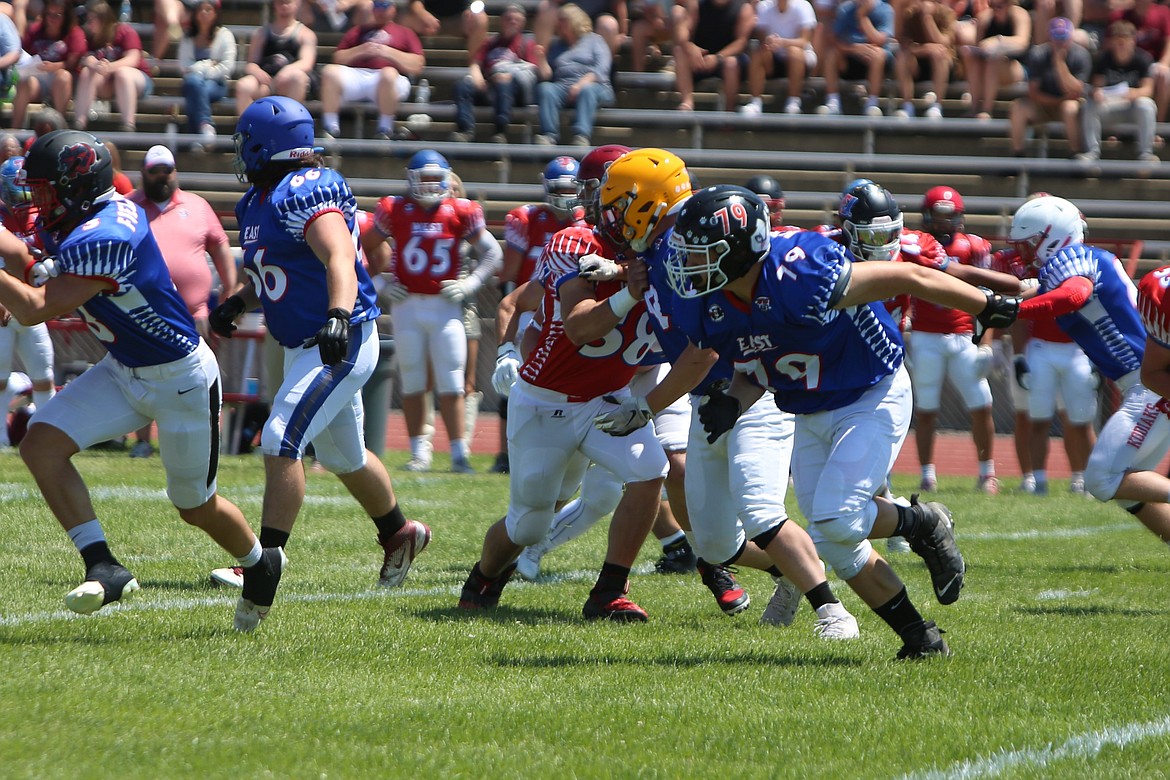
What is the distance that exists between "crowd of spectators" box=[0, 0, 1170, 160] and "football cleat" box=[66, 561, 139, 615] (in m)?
11.0

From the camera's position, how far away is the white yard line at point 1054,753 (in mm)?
3646

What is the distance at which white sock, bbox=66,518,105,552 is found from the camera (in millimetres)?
5293

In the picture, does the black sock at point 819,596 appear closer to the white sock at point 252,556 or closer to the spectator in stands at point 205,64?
the white sock at point 252,556

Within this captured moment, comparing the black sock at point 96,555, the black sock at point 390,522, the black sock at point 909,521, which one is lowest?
the black sock at point 390,522

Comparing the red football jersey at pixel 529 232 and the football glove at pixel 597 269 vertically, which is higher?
the football glove at pixel 597 269

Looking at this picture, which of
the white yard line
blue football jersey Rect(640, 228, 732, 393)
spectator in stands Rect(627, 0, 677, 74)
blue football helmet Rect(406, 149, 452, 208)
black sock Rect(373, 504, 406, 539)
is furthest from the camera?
spectator in stands Rect(627, 0, 677, 74)

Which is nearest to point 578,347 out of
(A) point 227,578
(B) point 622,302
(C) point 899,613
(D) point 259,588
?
(B) point 622,302

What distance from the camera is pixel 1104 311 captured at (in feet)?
24.8

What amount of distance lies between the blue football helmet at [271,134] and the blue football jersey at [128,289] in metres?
0.49

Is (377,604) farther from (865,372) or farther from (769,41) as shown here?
(769,41)

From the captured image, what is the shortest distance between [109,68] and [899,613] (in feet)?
44.2

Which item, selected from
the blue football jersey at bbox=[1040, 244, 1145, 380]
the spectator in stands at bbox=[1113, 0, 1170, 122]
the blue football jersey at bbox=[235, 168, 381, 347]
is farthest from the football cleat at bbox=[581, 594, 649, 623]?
the spectator in stands at bbox=[1113, 0, 1170, 122]

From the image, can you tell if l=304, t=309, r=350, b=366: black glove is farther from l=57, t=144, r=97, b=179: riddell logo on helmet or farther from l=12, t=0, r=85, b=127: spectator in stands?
l=12, t=0, r=85, b=127: spectator in stands

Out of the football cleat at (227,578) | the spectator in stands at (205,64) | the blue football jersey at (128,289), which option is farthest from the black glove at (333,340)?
the spectator in stands at (205,64)
